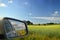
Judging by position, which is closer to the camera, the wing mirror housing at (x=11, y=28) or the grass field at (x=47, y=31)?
the wing mirror housing at (x=11, y=28)

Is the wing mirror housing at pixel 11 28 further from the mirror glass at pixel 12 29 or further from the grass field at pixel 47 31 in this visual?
the grass field at pixel 47 31

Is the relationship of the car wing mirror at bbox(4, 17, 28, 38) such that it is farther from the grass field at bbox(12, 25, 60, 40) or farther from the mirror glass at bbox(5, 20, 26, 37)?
the grass field at bbox(12, 25, 60, 40)

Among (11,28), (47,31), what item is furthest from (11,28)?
(47,31)

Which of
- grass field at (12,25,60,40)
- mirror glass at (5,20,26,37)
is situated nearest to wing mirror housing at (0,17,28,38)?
mirror glass at (5,20,26,37)

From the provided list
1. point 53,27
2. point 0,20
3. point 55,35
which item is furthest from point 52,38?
point 0,20

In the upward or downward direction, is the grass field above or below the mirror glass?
below

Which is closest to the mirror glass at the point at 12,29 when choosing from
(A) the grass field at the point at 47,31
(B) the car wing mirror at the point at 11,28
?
(B) the car wing mirror at the point at 11,28

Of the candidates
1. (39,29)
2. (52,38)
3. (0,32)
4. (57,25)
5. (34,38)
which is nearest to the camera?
(0,32)

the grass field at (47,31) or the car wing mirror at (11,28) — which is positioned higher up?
the car wing mirror at (11,28)

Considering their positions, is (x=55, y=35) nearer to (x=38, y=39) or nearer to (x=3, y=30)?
(x=38, y=39)

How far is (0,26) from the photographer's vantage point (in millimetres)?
1354

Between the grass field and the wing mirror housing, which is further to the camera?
the grass field

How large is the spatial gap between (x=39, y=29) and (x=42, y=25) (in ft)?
1.58

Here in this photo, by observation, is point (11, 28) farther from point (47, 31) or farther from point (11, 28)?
point (47, 31)
